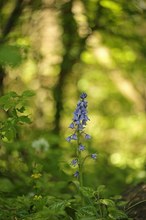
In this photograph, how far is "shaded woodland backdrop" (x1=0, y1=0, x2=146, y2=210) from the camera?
16.1ft

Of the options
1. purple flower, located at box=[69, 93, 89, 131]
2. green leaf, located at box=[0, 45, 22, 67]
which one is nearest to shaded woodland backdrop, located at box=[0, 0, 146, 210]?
green leaf, located at box=[0, 45, 22, 67]

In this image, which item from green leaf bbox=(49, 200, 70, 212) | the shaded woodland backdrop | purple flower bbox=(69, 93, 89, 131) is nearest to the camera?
green leaf bbox=(49, 200, 70, 212)

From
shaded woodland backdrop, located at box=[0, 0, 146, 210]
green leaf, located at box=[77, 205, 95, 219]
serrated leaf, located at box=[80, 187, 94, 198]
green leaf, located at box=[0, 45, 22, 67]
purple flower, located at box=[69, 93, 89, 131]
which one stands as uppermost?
shaded woodland backdrop, located at box=[0, 0, 146, 210]

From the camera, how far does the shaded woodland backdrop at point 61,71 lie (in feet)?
16.1

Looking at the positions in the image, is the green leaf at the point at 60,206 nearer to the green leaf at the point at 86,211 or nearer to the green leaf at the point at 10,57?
the green leaf at the point at 86,211

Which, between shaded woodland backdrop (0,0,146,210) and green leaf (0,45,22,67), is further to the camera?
shaded woodland backdrop (0,0,146,210)

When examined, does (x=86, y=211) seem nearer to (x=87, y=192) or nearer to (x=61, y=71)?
(x=87, y=192)

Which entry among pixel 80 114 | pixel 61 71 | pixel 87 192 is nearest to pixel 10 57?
pixel 80 114

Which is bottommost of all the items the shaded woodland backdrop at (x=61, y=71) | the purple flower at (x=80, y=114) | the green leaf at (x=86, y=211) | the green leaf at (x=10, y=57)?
the green leaf at (x=86, y=211)

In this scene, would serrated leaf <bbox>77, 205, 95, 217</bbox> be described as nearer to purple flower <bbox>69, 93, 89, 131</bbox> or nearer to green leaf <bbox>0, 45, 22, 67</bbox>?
purple flower <bbox>69, 93, 89, 131</bbox>

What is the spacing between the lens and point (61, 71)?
7.09 meters

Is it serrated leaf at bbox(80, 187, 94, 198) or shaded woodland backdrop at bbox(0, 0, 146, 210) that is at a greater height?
shaded woodland backdrop at bbox(0, 0, 146, 210)

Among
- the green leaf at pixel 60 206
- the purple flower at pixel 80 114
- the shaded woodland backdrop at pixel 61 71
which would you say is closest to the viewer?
the green leaf at pixel 60 206

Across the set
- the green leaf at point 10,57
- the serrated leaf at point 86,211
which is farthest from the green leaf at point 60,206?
the green leaf at point 10,57
